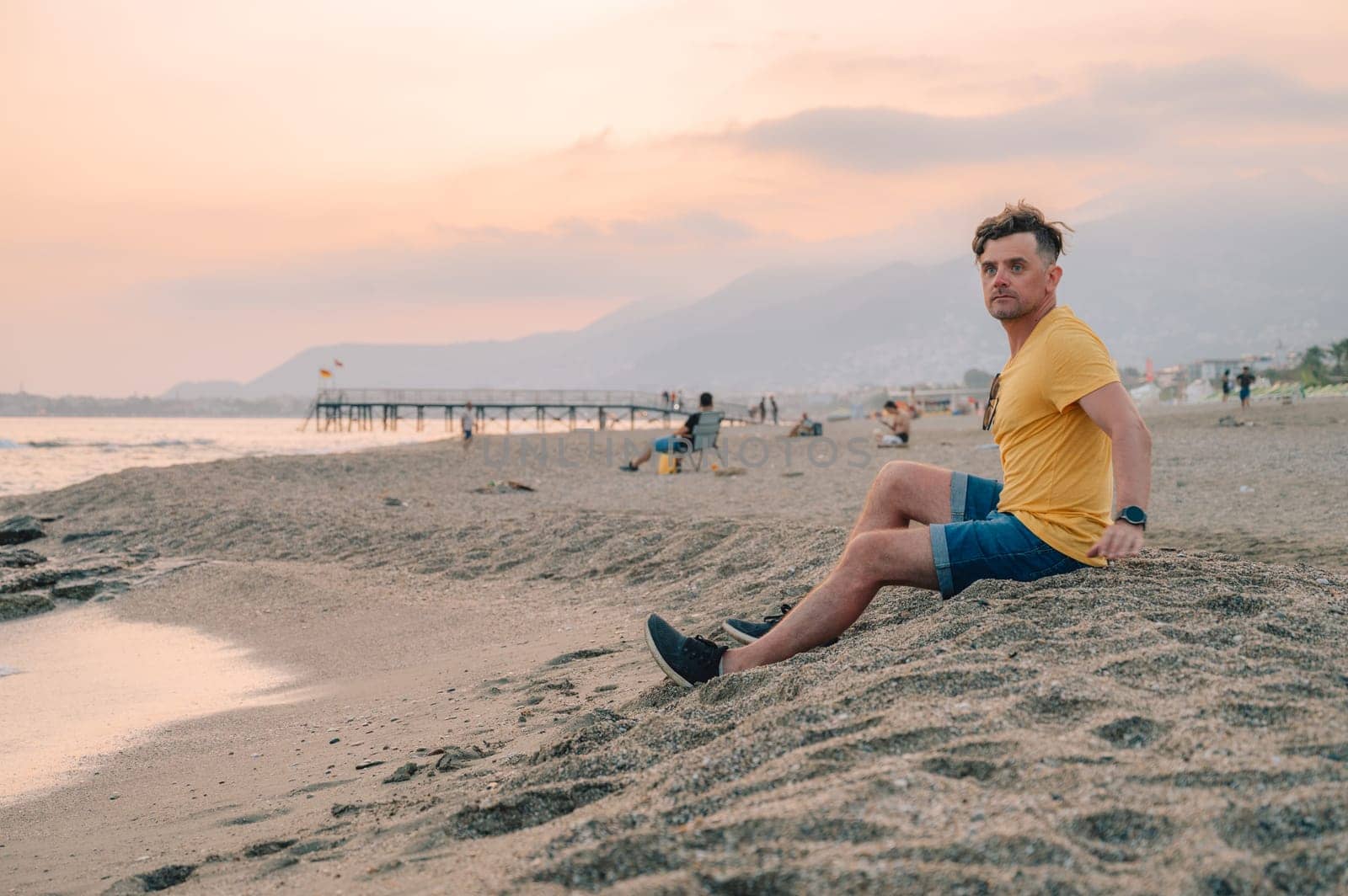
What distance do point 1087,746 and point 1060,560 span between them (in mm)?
1205

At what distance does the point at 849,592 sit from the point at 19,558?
315 inches

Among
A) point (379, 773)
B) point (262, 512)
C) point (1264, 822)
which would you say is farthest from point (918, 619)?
point (262, 512)

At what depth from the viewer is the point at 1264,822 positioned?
175 centimetres

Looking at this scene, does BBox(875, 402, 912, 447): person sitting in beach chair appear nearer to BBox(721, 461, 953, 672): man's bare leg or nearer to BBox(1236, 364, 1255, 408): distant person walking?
BBox(1236, 364, 1255, 408): distant person walking

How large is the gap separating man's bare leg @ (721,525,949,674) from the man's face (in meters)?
0.78

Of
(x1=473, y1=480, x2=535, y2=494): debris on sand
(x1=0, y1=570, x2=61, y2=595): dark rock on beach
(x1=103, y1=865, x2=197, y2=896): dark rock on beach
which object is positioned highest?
(x1=473, y1=480, x2=535, y2=494): debris on sand

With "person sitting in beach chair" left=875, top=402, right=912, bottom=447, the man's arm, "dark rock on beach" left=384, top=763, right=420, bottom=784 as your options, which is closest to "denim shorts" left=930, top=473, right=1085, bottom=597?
the man's arm

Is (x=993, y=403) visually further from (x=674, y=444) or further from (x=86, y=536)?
(x=674, y=444)

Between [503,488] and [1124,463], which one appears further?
[503,488]

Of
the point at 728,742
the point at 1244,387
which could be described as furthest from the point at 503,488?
the point at 1244,387

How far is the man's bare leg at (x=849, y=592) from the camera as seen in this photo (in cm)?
311

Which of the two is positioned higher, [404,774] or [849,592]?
[849,592]

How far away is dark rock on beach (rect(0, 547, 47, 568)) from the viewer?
8316 millimetres

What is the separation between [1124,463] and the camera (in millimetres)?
2895
